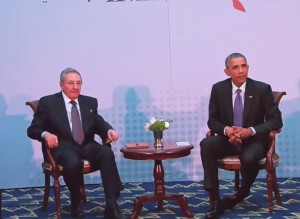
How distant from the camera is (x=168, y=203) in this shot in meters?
5.58

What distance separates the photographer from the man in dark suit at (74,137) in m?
5.02

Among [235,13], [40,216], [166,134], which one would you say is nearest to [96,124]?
[40,216]

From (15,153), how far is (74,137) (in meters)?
1.63

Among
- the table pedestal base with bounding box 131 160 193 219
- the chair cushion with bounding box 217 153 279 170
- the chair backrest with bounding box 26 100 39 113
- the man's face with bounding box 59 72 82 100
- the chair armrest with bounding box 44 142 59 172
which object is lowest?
the table pedestal base with bounding box 131 160 193 219

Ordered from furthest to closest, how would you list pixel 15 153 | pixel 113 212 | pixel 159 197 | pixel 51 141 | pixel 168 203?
pixel 15 153 → pixel 168 203 → pixel 159 197 → pixel 51 141 → pixel 113 212

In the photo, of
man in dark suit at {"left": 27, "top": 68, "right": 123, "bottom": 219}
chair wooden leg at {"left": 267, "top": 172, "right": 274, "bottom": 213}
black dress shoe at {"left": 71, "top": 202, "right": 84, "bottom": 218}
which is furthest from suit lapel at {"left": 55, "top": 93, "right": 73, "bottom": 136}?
chair wooden leg at {"left": 267, "top": 172, "right": 274, "bottom": 213}

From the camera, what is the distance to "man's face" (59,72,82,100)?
5.31 metres

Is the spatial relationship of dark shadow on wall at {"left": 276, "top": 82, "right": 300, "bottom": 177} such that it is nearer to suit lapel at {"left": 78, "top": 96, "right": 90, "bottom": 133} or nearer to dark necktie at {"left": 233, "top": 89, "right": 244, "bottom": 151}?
dark necktie at {"left": 233, "top": 89, "right": 244, "bottom": 151}

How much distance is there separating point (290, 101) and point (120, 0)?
84.5 inches

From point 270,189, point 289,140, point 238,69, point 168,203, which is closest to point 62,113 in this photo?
point 168,203

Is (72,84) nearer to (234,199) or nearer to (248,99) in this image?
(248,99)

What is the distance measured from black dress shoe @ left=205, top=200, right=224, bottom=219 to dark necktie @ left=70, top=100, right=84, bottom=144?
1.28 m

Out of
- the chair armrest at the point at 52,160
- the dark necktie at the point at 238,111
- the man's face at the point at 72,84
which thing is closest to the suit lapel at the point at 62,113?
the man's face at the point at 72,84

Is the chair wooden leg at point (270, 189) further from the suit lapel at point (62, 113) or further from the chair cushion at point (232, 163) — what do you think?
the suit lapel at point (62, 113)
